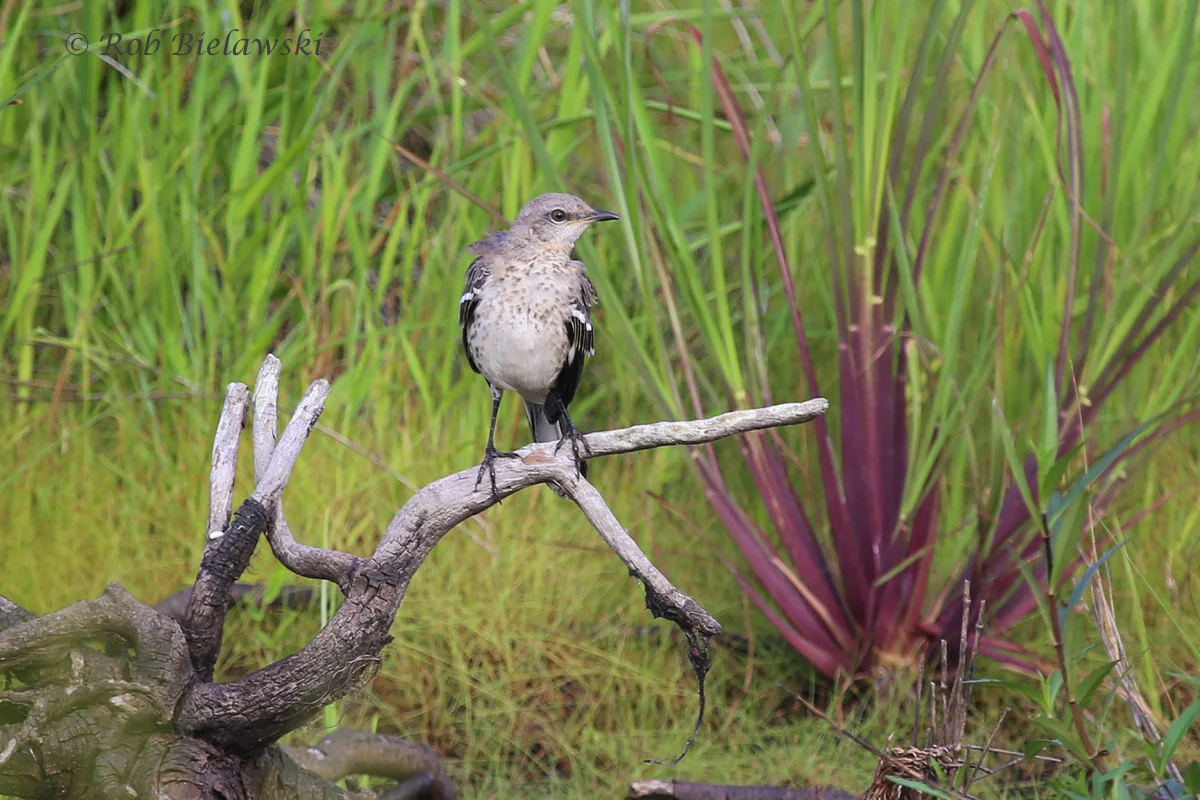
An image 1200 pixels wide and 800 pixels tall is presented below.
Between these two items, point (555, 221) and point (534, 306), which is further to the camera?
point (555, 221)

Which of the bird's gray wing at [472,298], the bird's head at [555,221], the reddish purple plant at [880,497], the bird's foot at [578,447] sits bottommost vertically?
the reddish purple plant at [880,497]

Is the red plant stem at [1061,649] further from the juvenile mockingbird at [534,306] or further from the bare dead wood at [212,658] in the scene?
the juvenile mockingbird at [534,306]

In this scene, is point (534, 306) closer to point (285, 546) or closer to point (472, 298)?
point (472, 298)

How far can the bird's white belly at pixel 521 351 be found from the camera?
9.45 feet

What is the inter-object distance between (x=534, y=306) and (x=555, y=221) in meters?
0.29

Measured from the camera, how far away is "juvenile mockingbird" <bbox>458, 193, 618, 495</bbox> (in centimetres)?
289

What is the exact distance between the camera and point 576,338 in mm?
2965

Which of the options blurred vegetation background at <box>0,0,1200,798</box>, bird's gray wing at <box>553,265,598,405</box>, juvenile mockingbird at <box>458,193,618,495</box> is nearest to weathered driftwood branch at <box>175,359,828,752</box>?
juvenile mockingbird at <box>458,193,618,495</box>

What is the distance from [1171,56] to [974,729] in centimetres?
186

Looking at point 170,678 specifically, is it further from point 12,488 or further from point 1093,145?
point 1093,145

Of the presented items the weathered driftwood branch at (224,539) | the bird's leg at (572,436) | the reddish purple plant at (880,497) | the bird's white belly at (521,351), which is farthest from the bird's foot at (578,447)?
the reddish purple plant at (880,497)

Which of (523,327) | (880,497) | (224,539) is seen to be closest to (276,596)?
(523,327)

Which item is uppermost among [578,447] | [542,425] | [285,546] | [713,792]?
[578,447]

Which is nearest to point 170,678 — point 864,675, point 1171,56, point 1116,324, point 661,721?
point 661,721
